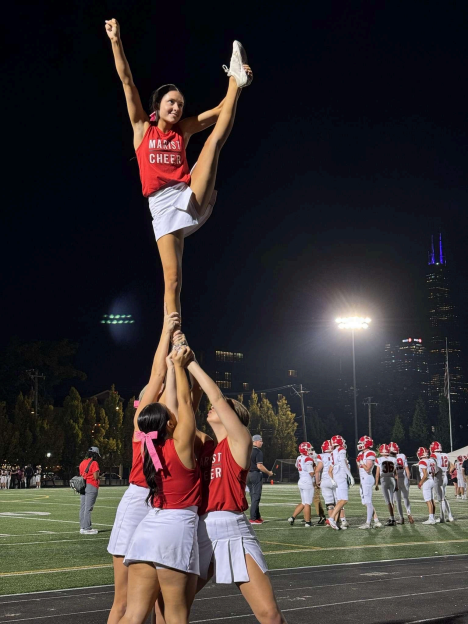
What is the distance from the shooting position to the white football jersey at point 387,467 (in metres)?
20.7

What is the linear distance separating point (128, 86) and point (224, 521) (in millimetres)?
3092

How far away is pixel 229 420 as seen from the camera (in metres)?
5.40

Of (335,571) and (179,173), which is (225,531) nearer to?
(179,173)

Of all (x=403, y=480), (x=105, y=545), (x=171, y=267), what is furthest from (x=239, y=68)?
(x=403, y=480)

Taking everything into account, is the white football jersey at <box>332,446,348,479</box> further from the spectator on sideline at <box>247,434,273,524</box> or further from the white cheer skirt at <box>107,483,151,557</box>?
the white cheer skirt at <box>107,483,151,557</box>

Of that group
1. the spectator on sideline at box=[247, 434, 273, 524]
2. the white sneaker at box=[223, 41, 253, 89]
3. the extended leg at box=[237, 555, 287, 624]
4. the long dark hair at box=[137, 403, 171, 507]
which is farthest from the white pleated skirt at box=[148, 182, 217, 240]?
the spectator on sideline at box=[247, 434, 273, 524]

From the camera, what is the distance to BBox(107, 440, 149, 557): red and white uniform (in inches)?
223

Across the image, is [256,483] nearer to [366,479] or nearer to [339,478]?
[339,478]

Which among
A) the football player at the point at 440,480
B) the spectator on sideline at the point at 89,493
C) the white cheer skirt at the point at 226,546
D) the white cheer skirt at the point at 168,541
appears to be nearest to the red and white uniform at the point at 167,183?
the white cheer skirt at the point at 168,541

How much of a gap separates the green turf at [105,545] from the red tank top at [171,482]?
20.0ft

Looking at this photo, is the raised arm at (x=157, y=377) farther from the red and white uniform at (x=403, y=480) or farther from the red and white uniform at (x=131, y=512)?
the red and white uniform at (x=403, y=480)

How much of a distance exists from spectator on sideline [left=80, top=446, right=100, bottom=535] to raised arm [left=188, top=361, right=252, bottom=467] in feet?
41.0

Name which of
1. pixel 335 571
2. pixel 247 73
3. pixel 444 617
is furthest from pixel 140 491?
pixel 335 571

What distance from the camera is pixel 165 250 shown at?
5.30m
